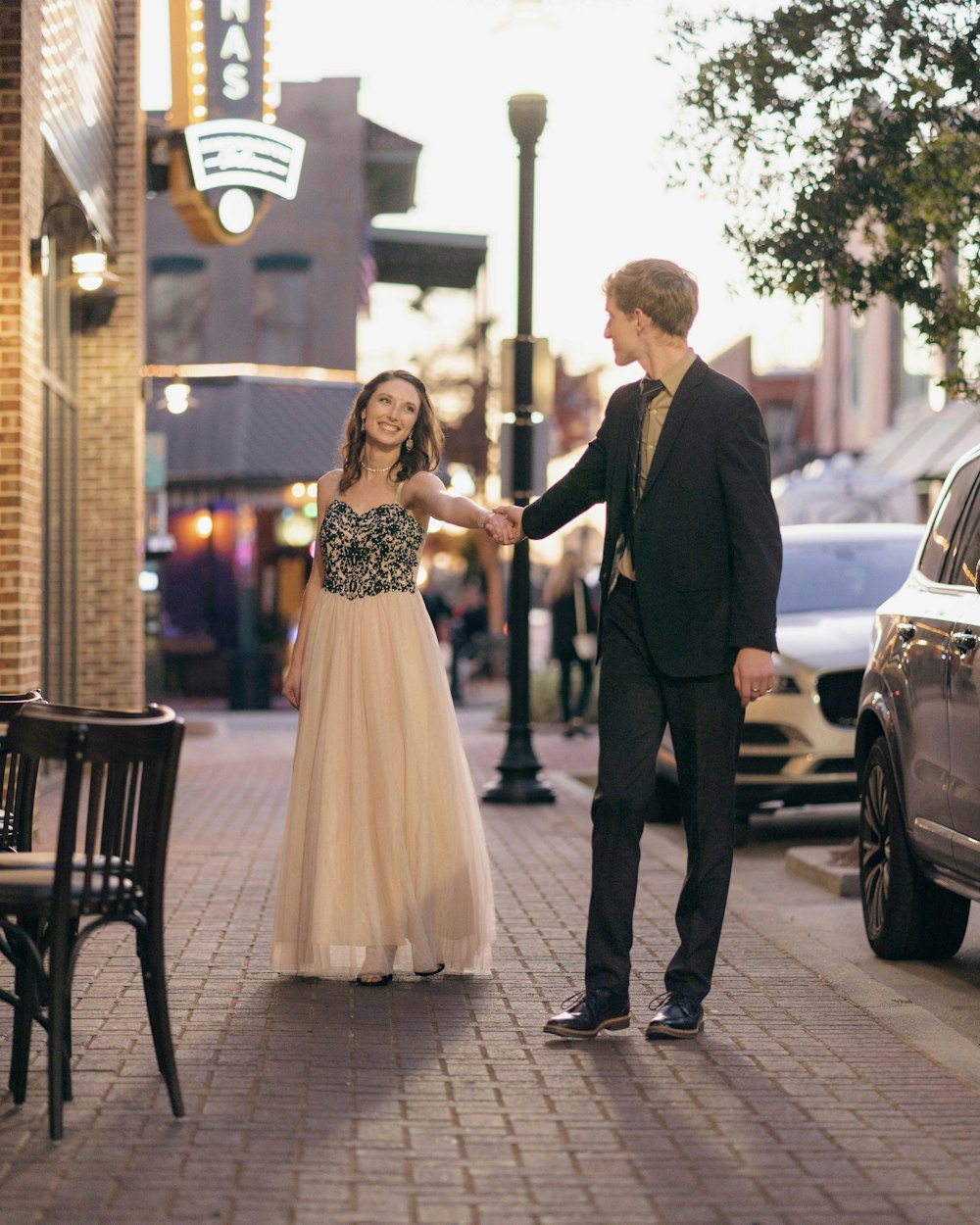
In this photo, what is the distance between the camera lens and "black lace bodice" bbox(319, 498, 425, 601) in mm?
6996

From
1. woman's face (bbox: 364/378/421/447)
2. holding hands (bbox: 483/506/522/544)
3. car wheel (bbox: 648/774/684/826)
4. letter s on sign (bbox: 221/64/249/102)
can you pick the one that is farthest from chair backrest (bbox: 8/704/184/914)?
letter s on sign (bbox: 221/64/249/102)

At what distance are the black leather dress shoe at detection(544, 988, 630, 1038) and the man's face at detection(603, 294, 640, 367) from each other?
74.6 inches

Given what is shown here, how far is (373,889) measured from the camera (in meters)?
6.80

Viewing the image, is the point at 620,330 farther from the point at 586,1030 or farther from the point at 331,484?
the point at 586,1030

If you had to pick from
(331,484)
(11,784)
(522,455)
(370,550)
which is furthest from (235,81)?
(11,784)

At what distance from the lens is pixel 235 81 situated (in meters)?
16.5

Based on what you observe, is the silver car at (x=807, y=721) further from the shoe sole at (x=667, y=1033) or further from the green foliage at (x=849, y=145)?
the shoe sole at (x=667, y=1033)

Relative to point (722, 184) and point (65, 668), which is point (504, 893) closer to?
point (722, 184)

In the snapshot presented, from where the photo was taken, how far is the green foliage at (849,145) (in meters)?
9.15

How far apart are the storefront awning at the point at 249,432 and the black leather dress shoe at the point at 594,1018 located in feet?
80.8

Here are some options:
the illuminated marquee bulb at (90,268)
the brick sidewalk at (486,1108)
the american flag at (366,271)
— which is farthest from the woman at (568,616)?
the brick sidewalk at (486,1108)

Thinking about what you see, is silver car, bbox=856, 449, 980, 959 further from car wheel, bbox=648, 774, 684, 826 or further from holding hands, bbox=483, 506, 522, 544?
car wheel, bbox=648, 774, 684, 826

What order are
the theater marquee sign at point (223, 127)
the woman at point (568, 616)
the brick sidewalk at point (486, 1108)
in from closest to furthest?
the brick sidewalk at point (486, 1108)
the theater marquee sign at point (223, 127)
the woman at point (568, 616)

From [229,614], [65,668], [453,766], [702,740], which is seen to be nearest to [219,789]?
[65,668]
